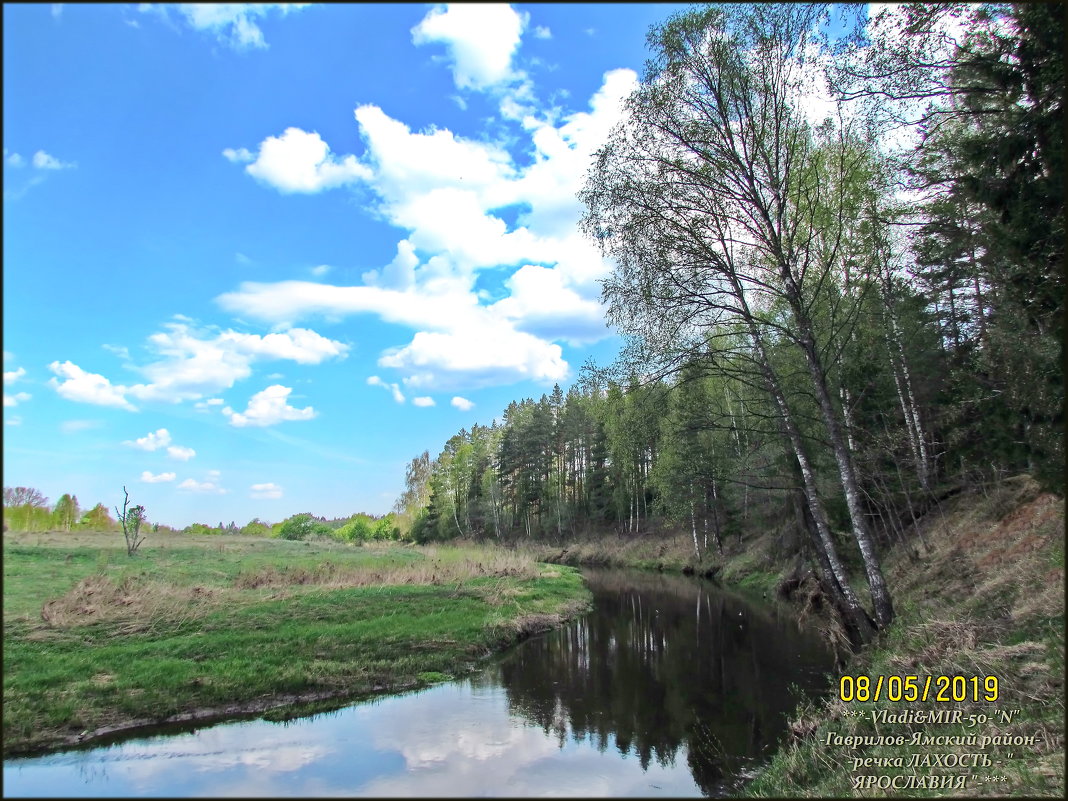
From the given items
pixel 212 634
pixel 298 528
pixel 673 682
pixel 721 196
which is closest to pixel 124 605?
pixel 212 634

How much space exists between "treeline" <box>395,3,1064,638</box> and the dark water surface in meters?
3.15

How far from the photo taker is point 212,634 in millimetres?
12883

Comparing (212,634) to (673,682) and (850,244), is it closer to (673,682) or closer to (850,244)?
(673,682)

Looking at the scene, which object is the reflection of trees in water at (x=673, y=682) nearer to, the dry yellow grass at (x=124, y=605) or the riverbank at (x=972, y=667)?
the riverbank at (x=972, y=667)

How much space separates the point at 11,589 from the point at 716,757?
681 inches

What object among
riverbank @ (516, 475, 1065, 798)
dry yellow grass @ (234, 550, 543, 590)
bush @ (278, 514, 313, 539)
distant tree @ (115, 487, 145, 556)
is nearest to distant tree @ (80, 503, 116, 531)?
distant tree @ (115, 487, 145, 556)

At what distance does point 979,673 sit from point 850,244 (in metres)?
10.1

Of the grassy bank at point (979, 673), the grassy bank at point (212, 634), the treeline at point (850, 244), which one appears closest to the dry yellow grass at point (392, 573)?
the grassy bank at point (212, 634)

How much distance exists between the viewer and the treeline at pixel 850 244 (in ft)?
25.8

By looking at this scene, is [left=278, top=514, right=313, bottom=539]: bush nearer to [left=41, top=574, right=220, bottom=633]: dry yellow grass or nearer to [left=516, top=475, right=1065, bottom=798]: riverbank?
[left=41, top=574, right=220, bottom=633]: dry yellow grass

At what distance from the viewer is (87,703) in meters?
8.96

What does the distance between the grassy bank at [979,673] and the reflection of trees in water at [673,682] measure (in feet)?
4.56

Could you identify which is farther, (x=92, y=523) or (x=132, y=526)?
(x=92, y=523)

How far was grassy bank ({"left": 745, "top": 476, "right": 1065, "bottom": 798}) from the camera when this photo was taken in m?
4.93
